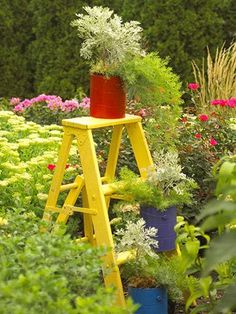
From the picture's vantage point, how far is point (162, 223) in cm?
475

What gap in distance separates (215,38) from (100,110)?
512cm

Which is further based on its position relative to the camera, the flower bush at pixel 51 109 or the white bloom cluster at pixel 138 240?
the flower bush at pixel 51 109

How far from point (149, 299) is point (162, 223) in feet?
1.39

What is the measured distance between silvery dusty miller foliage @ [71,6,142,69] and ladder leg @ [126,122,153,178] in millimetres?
390

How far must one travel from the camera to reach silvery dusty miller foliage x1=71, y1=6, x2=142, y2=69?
475 centimetres

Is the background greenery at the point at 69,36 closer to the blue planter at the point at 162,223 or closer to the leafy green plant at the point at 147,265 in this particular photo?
the blue planter at the point at 162,223

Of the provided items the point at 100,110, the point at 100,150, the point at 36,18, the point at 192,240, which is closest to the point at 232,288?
the point at 192,240

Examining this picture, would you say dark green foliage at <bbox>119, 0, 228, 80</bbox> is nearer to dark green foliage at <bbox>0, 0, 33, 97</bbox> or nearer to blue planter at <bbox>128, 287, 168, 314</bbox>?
dark green foliage at <bbox>0, 0, 33, 97</bbox>

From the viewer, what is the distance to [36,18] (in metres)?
10.5

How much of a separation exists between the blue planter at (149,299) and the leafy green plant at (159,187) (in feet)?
1.45

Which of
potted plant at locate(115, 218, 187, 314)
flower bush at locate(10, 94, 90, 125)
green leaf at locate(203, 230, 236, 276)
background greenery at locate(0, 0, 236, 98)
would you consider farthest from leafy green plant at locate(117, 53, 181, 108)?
background greenery at locate(0, 0, 236, 98)

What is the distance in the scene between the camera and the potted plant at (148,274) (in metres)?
4.57

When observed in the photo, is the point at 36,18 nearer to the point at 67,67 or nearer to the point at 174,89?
the point at 67,67

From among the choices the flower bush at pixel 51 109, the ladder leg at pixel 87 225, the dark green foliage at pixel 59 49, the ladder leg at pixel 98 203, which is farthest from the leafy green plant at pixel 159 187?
the dark green foliage at pixel 59 49
